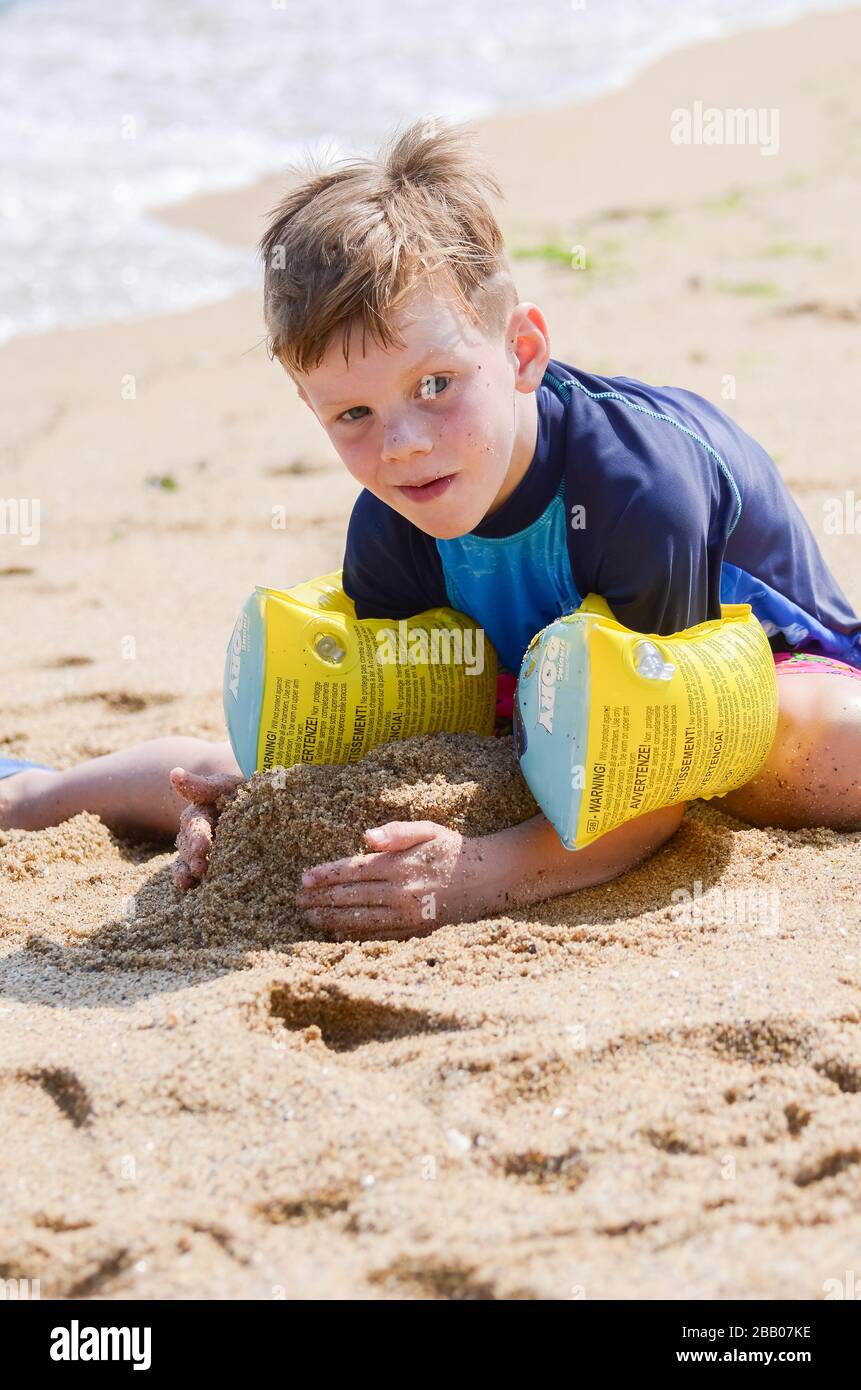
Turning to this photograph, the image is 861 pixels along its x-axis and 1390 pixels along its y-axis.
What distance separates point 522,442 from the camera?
2.85m

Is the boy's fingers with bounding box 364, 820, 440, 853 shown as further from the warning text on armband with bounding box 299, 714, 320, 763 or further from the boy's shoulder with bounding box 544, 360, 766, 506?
the boy's shoulder with bounding box 544, 360, 766, 506

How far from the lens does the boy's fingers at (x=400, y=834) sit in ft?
8.75

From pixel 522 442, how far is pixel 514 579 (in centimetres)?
31

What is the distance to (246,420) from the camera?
6.22 m

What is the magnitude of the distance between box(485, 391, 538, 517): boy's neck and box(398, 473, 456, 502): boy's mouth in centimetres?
19

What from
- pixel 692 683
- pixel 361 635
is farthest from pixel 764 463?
pixel 361 635

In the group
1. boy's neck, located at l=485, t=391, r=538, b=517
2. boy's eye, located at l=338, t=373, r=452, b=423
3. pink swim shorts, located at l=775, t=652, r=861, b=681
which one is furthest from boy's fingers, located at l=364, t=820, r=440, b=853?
pink swim shorts, located at l=775, t=652, r=861, b=681

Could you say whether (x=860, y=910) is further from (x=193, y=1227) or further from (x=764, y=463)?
(x=193, y=1227)

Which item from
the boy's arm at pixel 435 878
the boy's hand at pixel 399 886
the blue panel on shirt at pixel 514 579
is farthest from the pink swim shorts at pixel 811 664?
the boy's hand at pixel 399 886

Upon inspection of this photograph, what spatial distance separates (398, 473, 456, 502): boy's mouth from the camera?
2.70 metres

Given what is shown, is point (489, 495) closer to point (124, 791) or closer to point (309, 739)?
point (309, 739)

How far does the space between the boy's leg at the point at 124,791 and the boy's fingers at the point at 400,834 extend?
0.71m

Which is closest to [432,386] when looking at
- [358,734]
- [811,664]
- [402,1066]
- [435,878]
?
[358,734]

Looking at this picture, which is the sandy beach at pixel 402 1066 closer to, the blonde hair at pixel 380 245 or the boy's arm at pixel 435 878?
the boy's arm at pixel 435 878
